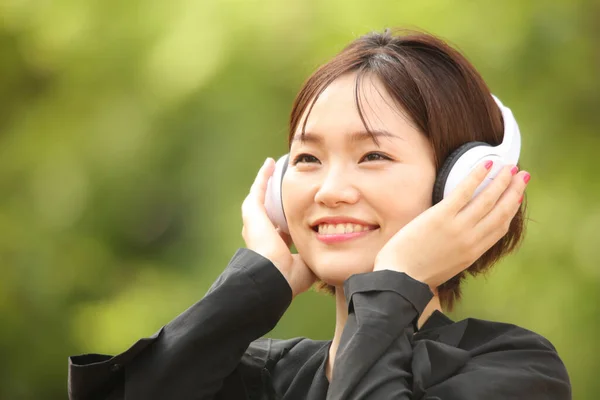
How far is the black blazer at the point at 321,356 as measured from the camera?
4.51 ft

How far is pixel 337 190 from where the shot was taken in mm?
1491

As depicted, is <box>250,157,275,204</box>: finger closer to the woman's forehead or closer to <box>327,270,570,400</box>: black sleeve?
the woman's forehead

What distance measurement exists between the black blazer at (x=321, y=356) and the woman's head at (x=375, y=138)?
10 centimetres

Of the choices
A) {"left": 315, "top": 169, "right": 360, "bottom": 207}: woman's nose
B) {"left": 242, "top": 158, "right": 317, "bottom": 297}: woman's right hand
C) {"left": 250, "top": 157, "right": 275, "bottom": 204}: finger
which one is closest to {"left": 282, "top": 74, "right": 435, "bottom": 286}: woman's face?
{"left": 315, "top": 169, "right": 360, "bottom": 207}: woman's nose

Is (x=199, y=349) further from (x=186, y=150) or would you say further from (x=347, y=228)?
(x=186, y=150)

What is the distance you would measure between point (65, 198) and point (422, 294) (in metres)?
2.63

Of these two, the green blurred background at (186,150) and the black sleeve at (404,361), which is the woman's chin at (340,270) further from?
the green blurred background at (186,150)

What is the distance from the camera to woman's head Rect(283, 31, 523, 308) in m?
1.50

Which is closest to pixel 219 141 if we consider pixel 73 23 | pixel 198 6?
pixel 198 6

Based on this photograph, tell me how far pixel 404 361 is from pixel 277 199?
437mm

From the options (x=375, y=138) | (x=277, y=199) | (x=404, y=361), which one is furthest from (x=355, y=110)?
(x=404, y=361)

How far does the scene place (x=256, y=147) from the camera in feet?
11.8

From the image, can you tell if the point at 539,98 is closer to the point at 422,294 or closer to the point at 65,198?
the point at 65,198

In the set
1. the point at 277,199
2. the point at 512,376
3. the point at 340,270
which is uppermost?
the point at 277,199
